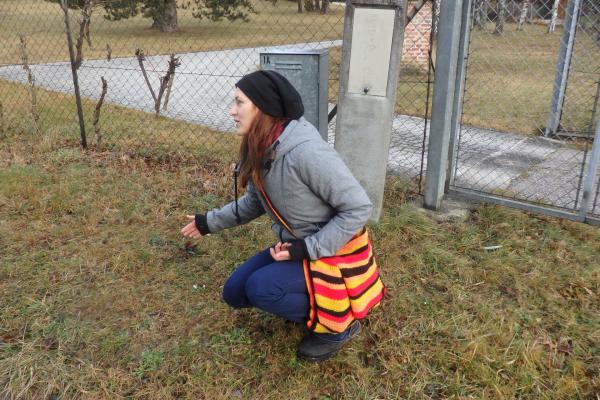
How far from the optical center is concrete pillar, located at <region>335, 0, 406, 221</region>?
10.2 ft

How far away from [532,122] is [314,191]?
18.2 ft

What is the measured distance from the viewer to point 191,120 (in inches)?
281

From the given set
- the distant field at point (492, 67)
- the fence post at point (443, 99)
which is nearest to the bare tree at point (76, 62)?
the distant field at point (492, 67)

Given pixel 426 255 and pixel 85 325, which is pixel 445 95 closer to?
pixel 426 255

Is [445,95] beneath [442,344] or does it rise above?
above

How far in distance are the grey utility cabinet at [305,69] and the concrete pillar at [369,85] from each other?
28cm

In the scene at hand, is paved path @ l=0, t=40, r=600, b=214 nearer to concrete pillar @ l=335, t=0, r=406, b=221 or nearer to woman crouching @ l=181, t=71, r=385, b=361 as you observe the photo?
concrete pillar @ l=335, t=0, r=406, b=221

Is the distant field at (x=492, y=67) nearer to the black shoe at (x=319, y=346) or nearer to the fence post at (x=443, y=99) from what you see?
the fence post at (x=443, y=99)

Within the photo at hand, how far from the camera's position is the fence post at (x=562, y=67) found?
5.36 m

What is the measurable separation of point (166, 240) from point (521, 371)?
89.3 inches

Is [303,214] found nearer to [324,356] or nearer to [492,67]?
[324,356]

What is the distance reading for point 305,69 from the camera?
3572mm

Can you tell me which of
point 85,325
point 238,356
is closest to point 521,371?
point 238,356

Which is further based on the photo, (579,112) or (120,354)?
(579,112)
